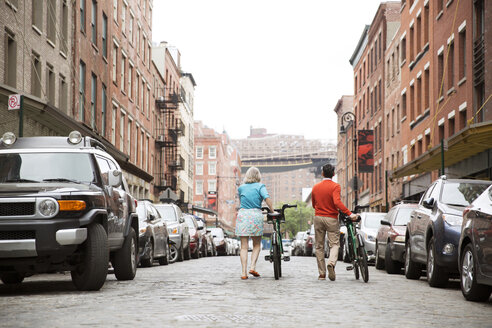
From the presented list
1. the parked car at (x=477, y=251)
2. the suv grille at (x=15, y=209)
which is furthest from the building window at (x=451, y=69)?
the suv grille at (x=15, y=209)

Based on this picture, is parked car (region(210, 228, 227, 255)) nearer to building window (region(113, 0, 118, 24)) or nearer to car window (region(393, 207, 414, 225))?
building window (region(113, 0, 118, 24))

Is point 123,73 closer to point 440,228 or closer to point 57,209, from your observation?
point 440,228

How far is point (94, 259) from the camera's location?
10805 mm

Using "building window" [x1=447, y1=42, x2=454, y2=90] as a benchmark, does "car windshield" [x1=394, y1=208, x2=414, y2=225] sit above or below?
below

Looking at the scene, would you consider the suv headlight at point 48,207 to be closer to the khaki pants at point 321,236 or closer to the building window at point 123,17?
the khaki pants at point 321,236

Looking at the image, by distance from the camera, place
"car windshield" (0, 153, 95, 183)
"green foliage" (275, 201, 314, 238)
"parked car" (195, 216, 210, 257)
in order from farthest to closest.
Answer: "green foliage" (275, 201, 314, 238)
"parked car" (195, 216, 210, 257)
"car windshield" (0, 153, 95, 183)

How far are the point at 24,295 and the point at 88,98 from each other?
26.0 m

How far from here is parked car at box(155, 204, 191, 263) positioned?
79.7 feet

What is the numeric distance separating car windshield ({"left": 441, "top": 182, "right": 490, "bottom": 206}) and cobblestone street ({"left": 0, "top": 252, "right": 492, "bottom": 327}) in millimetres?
1475

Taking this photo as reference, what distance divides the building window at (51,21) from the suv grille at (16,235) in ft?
67.7

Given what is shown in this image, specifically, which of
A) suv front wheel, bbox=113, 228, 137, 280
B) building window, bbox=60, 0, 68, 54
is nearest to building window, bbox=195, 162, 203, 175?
building window, bbox=60, 0, 68, 54

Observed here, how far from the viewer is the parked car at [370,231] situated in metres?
23.2

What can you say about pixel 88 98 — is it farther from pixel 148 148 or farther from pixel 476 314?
pixel 476 314

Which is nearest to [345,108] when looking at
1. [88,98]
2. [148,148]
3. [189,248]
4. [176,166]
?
[176,166]
